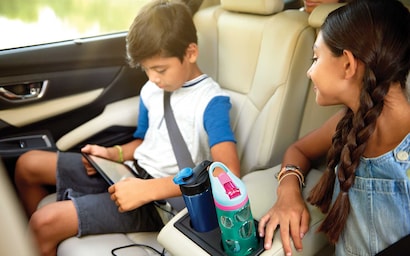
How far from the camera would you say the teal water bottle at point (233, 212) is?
103 centimetres

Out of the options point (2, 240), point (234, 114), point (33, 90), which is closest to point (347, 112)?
point (234, 114)

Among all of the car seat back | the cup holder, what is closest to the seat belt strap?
the car seat back

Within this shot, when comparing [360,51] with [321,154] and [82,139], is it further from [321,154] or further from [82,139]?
[82,139]

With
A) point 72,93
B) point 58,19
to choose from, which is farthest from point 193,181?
point 58,19

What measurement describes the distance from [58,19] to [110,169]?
30.9 inches

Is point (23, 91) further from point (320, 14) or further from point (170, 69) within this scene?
point (320, 14)

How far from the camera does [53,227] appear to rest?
4.76 feet

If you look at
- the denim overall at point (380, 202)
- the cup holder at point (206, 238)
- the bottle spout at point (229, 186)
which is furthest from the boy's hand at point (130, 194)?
the denim overall at point (380, 202)

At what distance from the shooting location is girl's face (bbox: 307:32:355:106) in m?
1.06

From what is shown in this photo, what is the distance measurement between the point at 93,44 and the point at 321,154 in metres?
1.20

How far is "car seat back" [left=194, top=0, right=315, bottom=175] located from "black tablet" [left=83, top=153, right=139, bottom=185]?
44 centimetres

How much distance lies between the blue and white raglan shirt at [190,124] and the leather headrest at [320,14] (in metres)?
0.39

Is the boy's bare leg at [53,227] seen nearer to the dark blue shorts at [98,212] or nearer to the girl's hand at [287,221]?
the dark blue shorts at [98,212]

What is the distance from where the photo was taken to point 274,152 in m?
1.61
